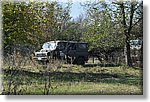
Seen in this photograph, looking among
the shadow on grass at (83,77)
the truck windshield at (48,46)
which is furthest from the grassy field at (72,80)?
the truck windshield at (48,46)

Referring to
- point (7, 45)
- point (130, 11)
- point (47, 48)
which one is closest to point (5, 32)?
point (7, 45)

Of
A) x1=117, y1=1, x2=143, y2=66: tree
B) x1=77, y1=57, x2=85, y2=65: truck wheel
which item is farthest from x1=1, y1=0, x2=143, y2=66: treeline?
x1=77, y1=57, x2=85, y2=65: truck wheel

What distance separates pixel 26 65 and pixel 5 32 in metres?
0.46

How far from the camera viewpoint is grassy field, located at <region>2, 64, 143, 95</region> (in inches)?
206

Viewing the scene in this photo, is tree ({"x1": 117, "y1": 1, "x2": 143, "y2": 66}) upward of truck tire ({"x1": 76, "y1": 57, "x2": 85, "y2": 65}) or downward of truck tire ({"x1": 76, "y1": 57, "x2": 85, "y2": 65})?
upward

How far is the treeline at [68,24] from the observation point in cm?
521

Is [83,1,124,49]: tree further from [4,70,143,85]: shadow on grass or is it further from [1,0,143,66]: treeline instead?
[4,70,143,85]: shadow on grass

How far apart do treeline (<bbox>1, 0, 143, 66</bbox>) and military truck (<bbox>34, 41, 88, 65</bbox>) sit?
6 cm

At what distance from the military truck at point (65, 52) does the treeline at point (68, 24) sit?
6 cm

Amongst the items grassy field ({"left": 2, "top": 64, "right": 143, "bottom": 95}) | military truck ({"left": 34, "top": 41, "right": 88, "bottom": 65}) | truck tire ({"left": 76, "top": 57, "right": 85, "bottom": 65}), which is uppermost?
military truck ({"left": 34, "top": 41, "right": 88, "bottom": 65})

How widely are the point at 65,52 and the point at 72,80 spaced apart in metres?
0.34

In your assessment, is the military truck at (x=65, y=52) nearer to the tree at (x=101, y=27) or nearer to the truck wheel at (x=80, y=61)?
the truck wheel at (x=80, y=61)

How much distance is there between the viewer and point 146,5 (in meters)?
5.21

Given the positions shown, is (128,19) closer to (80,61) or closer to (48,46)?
(80,61)
